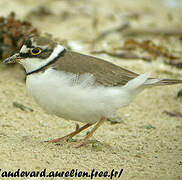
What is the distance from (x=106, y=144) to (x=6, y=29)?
316cm

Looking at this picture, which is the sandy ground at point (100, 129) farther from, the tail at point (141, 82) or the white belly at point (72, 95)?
the tail at point (141, 82)

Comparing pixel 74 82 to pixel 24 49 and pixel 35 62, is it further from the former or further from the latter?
pixel 24 49

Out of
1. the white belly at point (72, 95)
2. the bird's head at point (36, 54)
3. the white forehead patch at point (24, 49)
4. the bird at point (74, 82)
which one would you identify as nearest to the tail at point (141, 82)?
the bird at point (74, 82)

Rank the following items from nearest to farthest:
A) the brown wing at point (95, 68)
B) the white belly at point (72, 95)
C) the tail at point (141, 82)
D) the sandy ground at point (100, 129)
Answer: the sandy ground at point (100, 129) → the white belly at point (72, 95) → the brown wing at point (95, 68) → the tail at point (141, 82)

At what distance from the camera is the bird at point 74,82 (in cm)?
421

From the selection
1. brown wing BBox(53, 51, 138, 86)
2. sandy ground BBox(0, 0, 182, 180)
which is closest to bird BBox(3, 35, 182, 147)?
brown wing BBox(53, 51, 138, 86)

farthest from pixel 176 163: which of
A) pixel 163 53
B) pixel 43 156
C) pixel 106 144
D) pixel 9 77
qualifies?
pixel 163 53

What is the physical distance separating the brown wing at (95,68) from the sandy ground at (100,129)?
0.78m

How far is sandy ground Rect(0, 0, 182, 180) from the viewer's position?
3982 mm

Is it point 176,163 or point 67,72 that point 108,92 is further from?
point 176,163

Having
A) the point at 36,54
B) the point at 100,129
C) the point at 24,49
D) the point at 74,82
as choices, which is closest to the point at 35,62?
the point at 36,54

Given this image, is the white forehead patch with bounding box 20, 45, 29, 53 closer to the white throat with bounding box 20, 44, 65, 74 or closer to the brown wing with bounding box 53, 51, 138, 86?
the white throat with bounding box 20, 44, 65, 74

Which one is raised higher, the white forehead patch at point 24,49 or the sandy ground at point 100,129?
the white forehead patch at point 24,49

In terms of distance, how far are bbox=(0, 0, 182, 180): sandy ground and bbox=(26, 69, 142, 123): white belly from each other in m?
0.43
